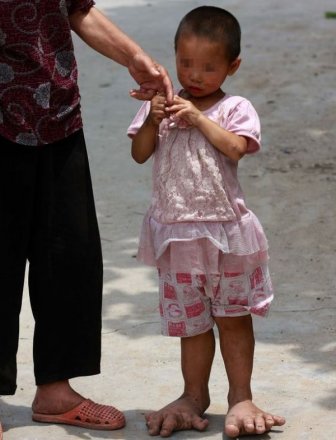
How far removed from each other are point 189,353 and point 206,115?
843mm

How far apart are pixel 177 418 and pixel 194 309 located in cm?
39

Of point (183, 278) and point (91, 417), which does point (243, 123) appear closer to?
point (183, 278)

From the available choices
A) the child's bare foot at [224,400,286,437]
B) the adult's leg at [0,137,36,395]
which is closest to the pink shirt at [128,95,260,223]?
the adult's leg at [0,137,36,395]

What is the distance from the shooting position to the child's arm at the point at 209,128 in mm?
4125

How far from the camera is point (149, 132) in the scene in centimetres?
424

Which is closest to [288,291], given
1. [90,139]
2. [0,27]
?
[0,27]

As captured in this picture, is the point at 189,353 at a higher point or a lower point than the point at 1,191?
lower

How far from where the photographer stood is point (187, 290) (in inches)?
170

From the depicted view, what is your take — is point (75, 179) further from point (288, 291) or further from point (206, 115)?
point (288, 291)

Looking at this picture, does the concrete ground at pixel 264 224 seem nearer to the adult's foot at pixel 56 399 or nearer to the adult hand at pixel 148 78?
the adult's foot at pixel 56 399

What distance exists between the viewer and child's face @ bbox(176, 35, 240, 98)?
4172 mm

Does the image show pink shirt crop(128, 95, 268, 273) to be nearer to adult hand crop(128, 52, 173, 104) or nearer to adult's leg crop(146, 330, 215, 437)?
adult hand crop(128, 52, 173, 104)

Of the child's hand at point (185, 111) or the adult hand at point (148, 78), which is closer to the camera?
the child's hand at point (185, 111)

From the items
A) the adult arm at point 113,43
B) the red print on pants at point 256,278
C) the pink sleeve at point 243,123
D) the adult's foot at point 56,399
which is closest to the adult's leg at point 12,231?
the adult's foot at point 56,399
